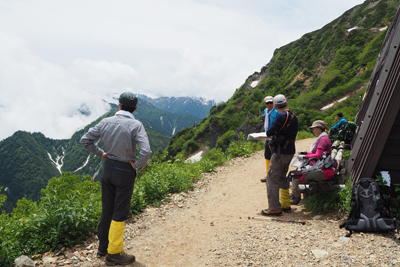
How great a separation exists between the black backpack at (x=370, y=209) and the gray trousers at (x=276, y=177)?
131 cm

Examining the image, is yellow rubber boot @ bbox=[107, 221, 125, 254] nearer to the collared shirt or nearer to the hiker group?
the collared shirt

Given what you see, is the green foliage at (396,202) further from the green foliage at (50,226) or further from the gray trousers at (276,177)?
the green foliage at (50,226)

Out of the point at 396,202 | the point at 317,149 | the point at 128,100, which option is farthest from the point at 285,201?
the point at 128,100

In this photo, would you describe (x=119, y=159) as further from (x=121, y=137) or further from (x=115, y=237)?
(x=115, y=237)

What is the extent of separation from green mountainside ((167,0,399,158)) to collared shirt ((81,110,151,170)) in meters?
16.6

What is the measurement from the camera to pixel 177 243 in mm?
5004

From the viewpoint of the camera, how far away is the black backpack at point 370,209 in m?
4.46

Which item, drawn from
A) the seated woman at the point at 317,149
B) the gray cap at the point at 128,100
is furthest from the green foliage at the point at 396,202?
the gray cap at the point at 128,100

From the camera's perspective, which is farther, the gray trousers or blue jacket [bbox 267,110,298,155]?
the gray trousers

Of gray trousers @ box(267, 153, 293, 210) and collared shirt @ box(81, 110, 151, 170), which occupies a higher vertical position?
collared shirt @ box(81, 110, 151, 170)

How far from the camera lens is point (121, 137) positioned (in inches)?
157

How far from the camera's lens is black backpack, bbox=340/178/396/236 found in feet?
14.6

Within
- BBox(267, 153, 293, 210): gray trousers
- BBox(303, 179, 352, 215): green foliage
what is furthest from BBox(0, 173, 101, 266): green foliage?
BBox(303, 179, 352, 215): green foliage

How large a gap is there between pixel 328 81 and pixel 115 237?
3413 centimetres
